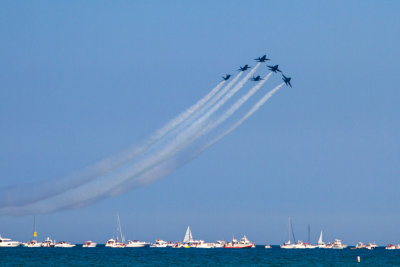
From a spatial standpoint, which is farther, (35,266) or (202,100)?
(35,266)

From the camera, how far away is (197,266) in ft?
424

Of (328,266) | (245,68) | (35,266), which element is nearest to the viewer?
(245,68)

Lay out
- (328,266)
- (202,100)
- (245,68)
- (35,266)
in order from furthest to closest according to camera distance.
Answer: (328,266) < (35,266) < (245,68) < (202,100)

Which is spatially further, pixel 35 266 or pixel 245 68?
pixel 35 266

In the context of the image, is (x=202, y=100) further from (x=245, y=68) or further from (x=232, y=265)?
(x=232, y=265)

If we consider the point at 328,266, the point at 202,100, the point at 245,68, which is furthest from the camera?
the point at 328,266

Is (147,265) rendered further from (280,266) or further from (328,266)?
(328,266)

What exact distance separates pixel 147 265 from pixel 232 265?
14.2 m

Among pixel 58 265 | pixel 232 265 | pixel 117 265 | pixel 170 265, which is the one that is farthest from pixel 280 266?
pixel 58 265

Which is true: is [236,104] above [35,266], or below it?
above

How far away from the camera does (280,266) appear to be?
131875 millimetres

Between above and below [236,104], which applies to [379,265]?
below

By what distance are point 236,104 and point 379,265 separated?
55.6m

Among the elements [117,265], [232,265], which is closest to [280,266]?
[232,265]
